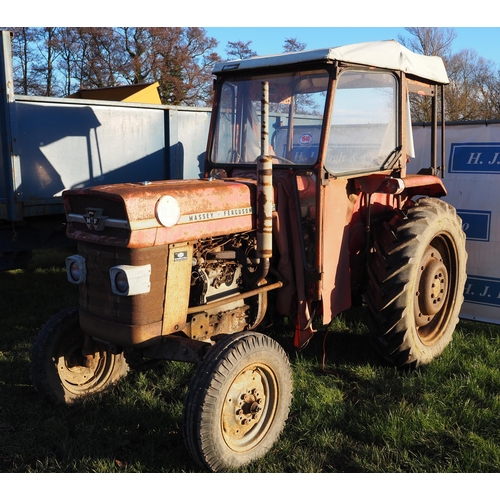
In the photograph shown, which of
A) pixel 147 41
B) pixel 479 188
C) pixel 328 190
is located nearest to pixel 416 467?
pixel 328 190

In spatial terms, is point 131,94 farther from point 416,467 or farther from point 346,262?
point 416,467

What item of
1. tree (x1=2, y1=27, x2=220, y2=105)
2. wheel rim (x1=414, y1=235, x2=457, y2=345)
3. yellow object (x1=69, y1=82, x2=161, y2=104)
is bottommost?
wheel rim (x1=414, y1=235, x2=457, y2=345)

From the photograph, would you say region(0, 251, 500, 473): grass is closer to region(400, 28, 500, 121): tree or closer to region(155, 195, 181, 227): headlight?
region(155, 195, 181, 227): headlight

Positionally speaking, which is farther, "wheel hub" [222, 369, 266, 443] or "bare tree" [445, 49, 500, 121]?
"bare tree" [445, 49, 500, 121]

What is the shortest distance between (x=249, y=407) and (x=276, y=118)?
2.13 meters

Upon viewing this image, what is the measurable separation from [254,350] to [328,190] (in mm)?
1196

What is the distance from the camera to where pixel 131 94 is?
7.32 meters

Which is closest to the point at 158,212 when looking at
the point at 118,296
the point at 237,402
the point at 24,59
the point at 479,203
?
the point at 118,296

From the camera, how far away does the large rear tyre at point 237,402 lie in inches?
118

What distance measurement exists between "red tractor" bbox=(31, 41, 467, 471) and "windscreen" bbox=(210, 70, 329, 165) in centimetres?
1

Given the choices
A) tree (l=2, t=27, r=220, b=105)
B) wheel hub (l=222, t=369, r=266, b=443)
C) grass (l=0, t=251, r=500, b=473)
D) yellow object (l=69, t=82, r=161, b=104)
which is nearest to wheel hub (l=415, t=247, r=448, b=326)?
grass (l=0, t=251, r=500, b=473)

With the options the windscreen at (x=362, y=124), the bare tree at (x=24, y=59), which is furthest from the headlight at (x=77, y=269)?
the bare tree at (x=24, y=59)

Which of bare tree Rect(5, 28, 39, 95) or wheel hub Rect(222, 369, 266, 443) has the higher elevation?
bare tree Rect(5, 28, 39, 95)

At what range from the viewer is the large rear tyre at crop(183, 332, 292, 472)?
3010mm
